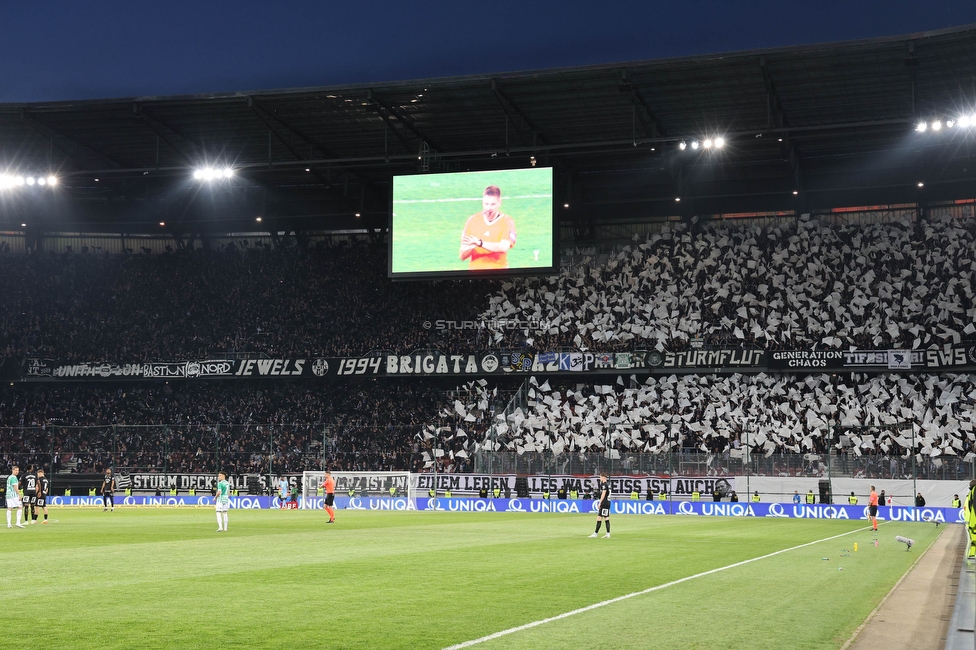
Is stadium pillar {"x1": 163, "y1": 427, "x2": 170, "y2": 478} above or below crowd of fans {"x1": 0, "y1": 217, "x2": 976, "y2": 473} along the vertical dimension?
below

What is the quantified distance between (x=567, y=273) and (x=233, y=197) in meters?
22.3

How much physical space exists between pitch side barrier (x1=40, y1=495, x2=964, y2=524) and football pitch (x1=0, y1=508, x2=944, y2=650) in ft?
45.2

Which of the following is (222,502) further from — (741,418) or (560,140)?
(560,140)

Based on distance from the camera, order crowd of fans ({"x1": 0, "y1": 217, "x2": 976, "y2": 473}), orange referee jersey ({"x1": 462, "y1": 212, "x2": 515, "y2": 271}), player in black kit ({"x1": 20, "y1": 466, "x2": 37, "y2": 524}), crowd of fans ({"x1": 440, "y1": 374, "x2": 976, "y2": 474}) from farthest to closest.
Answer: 1. crowd of fans ({"x1": 0, "y1": 217, "x2": 976, "y2": 473})
2. crowd of fans ({"x1": 440, "y1": 374, "x2": 976, "y2": 474})
3. orange referee jersey ({"x1": 462, "y1": 212, "x2": 515, "y2": 271})
4. player in black kit ({"x1": 20, "y1": 466, "x2": 37, "y2": 524})

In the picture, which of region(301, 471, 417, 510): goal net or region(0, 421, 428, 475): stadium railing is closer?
region(301, 471, 417, 510): goal net

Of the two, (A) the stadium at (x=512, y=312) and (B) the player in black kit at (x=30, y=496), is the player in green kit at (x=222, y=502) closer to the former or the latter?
(A) the stadium at (x=512, y=312)

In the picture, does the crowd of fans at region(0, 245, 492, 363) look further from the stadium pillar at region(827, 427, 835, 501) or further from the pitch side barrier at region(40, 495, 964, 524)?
the stadium pillar at region(827, 427, 835, 501)

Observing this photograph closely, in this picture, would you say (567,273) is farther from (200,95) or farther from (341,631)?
(341,631)

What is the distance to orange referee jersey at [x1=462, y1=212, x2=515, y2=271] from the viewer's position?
155 feet

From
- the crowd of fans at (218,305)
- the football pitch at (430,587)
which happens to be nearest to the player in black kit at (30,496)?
the football pitch at (430,587)

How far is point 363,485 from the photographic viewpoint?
4972 cm

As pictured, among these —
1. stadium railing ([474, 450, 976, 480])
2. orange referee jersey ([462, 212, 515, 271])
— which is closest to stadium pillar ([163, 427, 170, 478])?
stadium railing ([474, 450, 976, 480])

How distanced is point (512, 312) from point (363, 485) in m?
15.1

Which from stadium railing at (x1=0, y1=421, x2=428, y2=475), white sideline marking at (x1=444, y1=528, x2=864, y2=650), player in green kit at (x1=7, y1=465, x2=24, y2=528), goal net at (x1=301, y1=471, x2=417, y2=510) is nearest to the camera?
white sideline marking at (x1=444, y1=528, x2=864, y2=650)
